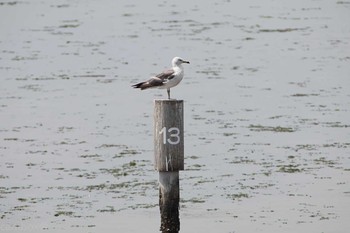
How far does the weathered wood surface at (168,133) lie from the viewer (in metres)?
14.9

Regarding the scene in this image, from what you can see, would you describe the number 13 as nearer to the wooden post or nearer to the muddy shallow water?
the wooden post

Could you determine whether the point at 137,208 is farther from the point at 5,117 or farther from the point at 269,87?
the point at 269,87

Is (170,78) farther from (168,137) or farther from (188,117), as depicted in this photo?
(188,117)

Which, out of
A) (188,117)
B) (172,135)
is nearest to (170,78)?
(172,135)

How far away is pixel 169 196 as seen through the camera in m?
15.4

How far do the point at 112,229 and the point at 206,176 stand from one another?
137 inches

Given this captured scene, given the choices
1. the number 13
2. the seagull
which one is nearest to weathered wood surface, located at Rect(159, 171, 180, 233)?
the number 13

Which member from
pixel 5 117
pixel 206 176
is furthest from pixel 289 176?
pixel 5 117

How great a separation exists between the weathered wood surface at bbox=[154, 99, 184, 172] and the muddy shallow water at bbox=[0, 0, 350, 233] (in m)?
2.67

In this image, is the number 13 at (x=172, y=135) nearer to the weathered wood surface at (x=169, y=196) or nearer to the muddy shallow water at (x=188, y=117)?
the weathered wood surface at (x=169, y=196)

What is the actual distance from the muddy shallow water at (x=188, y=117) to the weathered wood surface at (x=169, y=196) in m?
1.77

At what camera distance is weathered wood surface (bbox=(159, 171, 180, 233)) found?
15.2m

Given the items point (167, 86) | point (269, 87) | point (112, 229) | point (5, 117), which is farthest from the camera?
point (269, 87)

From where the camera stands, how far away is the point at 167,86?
651 inches
